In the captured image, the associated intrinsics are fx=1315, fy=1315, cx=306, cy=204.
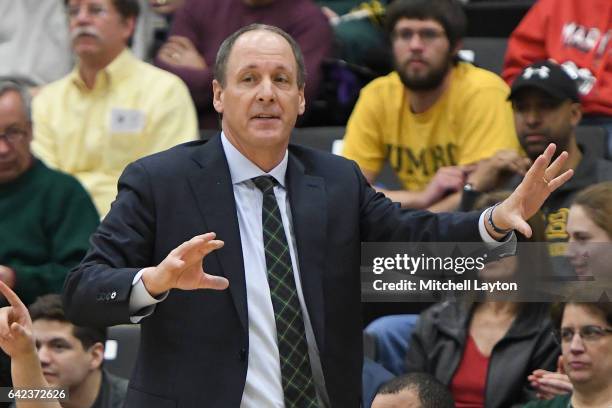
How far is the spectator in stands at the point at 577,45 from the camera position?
5.28m

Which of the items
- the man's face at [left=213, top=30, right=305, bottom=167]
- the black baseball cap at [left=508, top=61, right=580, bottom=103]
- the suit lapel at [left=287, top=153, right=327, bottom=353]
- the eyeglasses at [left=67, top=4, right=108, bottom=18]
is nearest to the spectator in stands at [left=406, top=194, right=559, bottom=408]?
the black baseball cap at [left=508, top=61, right=580, bottom=103]

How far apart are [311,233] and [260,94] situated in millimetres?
335

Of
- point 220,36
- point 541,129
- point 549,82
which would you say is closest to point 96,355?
point 541,129

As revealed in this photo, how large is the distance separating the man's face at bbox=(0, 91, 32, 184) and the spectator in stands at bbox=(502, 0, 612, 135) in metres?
2.02

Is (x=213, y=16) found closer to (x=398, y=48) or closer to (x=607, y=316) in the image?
(x=398, y=48)

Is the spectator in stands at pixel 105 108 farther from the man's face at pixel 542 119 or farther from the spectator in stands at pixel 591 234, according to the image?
the spectator in stands at pixel 591 234

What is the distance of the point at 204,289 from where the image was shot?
287cm

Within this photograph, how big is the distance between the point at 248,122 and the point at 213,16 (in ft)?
9.99

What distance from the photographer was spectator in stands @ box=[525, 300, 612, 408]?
11.7ft

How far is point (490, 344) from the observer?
4.11 meters

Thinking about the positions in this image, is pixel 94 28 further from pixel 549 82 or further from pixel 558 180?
pixel 558 180

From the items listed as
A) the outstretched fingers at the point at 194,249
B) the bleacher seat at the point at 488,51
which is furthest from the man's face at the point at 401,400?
the bleacher seat at the point at 488,51

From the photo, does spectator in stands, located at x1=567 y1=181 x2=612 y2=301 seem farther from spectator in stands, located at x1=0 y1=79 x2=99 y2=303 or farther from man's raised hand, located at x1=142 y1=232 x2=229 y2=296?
spectator in stands, located at x1=0 y1=79 x2=99 y2=303

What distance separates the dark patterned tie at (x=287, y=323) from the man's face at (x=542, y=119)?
1979mm
